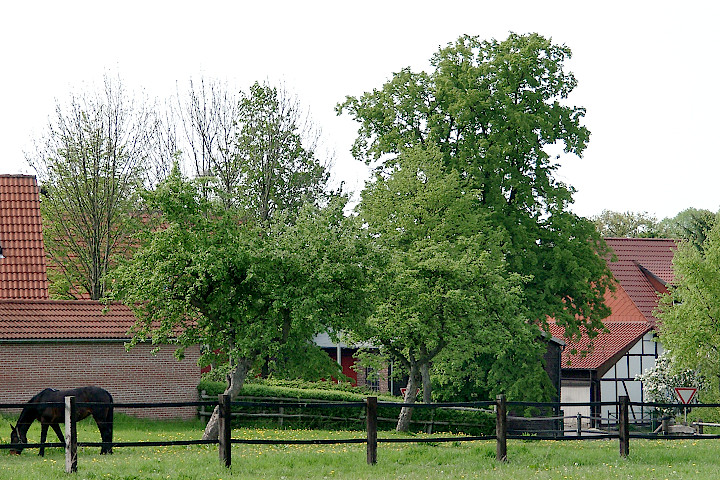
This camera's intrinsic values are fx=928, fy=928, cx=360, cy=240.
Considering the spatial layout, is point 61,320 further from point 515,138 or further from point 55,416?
point 515,138

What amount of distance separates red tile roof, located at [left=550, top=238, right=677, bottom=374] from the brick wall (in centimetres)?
2435

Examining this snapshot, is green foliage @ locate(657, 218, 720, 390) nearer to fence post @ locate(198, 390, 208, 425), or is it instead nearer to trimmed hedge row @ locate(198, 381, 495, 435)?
→ trimmed hedge row @ locate(198, 381, 495, 435)

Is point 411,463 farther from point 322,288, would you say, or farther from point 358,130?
point 358,130

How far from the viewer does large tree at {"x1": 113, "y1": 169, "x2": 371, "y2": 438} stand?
72.4 ft

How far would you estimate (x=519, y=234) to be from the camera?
115 ft

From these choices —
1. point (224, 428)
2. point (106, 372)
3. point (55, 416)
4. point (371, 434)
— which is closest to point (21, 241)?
point (106, 372)

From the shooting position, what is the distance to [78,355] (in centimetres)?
2939

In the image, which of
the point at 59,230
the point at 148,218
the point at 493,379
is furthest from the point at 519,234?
the point at 59,230

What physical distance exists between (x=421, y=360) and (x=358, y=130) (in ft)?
41.4

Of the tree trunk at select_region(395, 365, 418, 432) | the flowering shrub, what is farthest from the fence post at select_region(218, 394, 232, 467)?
the flowering shrub

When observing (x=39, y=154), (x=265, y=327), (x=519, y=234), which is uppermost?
(x=39, y=154)

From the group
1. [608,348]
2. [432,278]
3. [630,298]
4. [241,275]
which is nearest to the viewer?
[241,275]

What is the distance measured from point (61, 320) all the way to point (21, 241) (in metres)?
5.52

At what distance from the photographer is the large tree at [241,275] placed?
22.1 metres
